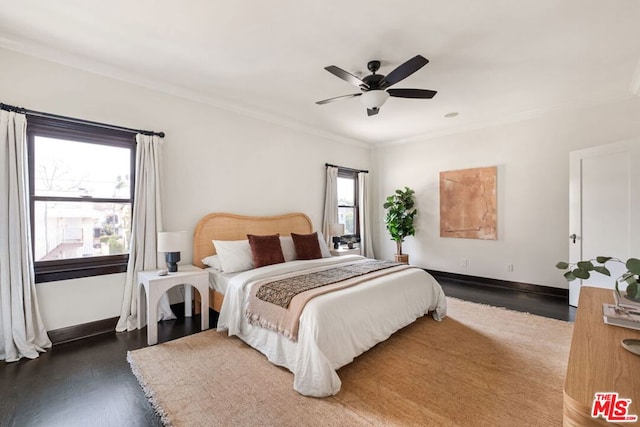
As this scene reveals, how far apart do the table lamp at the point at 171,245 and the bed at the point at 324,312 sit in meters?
0.55

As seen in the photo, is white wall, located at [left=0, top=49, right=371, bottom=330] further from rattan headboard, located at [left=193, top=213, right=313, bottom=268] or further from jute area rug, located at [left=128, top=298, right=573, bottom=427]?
jute area rug, located at [left=128, top=298, right=573, bottom=427]

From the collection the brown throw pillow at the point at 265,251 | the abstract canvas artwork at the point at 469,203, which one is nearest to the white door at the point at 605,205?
the abstract canvas artwork at the point at 469,203

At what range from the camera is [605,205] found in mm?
3586

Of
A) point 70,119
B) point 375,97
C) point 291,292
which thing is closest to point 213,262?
point 291,292

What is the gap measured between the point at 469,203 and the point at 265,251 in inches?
147

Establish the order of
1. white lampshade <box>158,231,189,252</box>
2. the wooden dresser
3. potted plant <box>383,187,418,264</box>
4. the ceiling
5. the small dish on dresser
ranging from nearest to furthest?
1. the wooden dresser
2. the small dish on dresser
3. the ceiling
4. white lampshade <box>158,231,189,252</box>
5. potted plant <box>383,187,418,264</box>

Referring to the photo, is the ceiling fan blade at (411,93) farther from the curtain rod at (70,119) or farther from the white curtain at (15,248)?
the white curtain at (15,248)

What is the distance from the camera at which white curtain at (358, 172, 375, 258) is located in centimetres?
617

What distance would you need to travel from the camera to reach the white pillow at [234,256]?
3.41 metres

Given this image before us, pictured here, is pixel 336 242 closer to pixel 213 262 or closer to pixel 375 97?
pixel 213 262

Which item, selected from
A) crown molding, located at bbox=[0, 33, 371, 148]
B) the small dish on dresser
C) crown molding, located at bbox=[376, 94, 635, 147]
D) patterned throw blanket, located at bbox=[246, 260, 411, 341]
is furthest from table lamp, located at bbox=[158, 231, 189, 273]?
crown molding, located at bbox=[376, 94, 635, 147]

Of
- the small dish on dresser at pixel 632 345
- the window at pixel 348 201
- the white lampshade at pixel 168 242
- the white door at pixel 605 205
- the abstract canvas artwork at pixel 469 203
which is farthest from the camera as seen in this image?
the window at pixel 348 201

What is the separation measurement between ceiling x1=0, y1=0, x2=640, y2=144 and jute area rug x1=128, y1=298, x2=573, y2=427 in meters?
2.84

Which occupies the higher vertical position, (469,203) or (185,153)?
(185,153)
